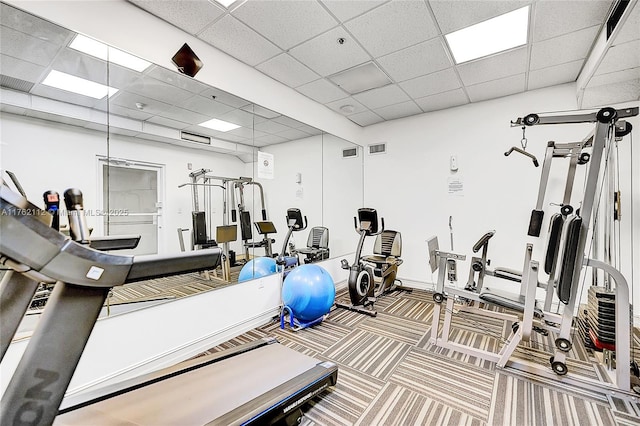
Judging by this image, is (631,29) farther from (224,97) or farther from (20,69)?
(20,69)

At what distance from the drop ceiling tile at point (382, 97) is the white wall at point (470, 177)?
784mm

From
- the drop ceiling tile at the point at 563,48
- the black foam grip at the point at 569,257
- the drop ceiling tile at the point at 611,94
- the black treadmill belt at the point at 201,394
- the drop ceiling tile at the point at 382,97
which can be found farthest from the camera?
the drop ceiling tile at the point at 382,97

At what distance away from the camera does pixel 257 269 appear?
11.1ft

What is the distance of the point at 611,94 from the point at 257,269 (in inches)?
180

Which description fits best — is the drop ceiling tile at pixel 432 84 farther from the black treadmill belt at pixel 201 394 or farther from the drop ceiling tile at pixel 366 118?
the black treadmill belt at pixel 201 394

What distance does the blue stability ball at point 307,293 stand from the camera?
3084mm

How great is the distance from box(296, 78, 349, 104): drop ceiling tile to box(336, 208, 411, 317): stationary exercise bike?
1.73 meters

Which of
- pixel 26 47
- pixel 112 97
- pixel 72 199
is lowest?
pixel 72 199

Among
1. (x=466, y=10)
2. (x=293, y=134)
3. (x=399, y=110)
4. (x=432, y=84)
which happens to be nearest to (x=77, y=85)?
(x=293, y=134)

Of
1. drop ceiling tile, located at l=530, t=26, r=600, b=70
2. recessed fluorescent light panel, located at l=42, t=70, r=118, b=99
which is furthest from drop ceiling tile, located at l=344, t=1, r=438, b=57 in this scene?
recessed fluorescent light panel, located at l=42, t=70, r=118, b=99

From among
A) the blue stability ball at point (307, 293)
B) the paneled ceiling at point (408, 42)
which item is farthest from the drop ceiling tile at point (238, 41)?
the blue stability ball at point (307, 293)

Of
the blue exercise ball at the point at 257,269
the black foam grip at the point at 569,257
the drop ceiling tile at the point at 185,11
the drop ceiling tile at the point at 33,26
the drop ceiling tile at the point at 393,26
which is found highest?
the drop ceiling tile at the point at 393,26

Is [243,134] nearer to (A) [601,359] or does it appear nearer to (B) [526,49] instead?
(B) [526,49]

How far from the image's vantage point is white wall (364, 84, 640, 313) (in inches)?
145
